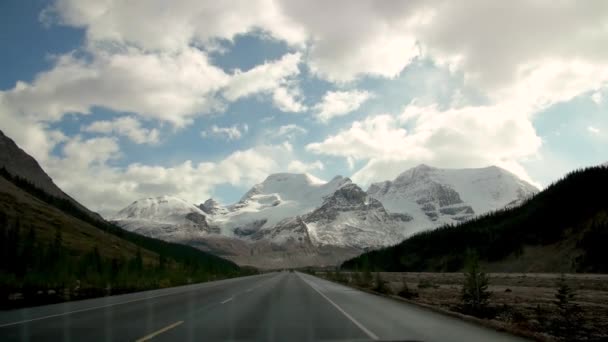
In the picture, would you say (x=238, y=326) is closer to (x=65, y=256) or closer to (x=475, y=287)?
(x=475, y=287)

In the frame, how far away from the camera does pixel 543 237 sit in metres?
102

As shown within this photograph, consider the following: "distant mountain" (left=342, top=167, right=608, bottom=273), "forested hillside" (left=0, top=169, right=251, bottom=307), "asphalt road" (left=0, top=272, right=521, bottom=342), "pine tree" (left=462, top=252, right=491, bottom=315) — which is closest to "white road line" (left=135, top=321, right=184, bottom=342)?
"asphalt road" (left=0, top=272, right=521, bottom=342)

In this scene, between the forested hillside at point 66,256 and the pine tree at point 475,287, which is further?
the forested hillside at point 66,256

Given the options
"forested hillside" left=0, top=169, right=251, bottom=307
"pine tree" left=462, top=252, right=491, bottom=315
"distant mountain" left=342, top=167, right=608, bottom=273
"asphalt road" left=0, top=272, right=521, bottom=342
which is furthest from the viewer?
"distant mountain" left=342, top=167, right=608, bottom=273

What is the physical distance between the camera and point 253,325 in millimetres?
14797

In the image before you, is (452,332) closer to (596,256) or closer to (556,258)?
(596,256)

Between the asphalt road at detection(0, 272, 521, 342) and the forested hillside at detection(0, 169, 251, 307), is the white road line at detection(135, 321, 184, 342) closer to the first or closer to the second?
the asphalt road at detection(0, 272, 521, 342)

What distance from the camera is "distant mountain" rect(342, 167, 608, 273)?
266 ft

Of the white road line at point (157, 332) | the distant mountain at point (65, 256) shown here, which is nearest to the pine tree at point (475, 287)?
the white road line at point (157, 332)

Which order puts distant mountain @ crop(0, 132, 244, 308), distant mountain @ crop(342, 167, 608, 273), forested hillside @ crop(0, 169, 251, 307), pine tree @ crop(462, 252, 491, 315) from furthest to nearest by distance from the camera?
distant mountain @ crop(342, 167, 608, 273) → forested hillside @ crop(0, 169, 251, 307) → distant mountain @ crop(0, 132, 244, 308) → pine tree @ crop(462, 252, 491, 315)

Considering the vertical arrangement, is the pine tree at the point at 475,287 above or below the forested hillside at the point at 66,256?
below

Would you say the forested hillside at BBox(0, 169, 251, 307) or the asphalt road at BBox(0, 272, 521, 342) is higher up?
the forested hillside at BBox(0, 169, 251, 307)

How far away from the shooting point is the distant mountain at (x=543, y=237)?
8119 centimetres

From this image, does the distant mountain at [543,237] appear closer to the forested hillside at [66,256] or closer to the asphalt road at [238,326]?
the forested hillside at [66,256]
